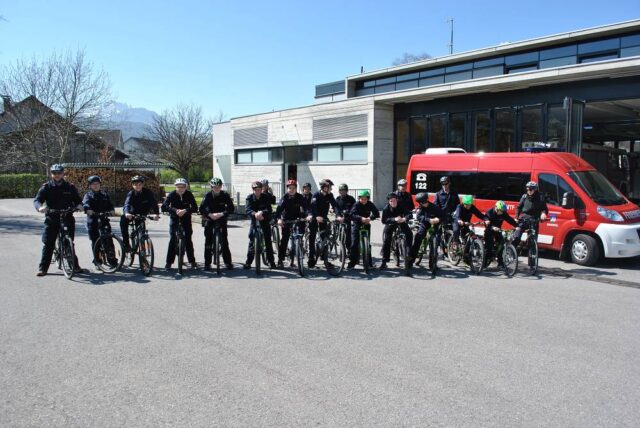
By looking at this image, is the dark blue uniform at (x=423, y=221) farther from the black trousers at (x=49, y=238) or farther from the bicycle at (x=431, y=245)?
the black trousers at (x=49, y=238)

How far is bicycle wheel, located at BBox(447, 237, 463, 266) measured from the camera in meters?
10.7

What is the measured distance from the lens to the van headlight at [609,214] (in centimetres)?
1061

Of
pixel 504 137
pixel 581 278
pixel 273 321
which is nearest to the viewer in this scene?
pixel 273 321

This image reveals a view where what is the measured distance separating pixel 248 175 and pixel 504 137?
17.6 meters

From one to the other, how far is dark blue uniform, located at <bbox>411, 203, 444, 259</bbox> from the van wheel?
3212 millimetres

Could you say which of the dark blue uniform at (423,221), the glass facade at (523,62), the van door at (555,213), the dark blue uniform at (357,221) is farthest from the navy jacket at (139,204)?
the glass facade at (523,62)

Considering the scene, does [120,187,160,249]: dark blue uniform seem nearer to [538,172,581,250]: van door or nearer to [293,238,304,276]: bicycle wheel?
[293,238,304,276]: bicycle wheel

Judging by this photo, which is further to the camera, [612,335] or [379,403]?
[612,335]

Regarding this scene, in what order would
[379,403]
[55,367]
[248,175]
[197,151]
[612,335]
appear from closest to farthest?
[379,403] → [55,367] → [612,335] → [248,175] → [197,151]

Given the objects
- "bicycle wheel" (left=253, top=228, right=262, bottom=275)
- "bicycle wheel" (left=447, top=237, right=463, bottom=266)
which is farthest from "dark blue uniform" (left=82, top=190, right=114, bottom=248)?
"bicycle wheel" (left=447, top=237, right=463, bottom=266)

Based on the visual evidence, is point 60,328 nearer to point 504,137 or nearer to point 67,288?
point 67,288

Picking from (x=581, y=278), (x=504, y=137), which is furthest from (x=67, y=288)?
(x=504, y=137)

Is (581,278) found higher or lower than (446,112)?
lower

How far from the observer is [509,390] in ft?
14.3
